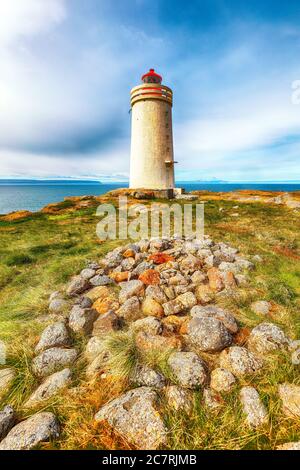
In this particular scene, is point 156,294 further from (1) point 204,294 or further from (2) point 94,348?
(2) point 94,348

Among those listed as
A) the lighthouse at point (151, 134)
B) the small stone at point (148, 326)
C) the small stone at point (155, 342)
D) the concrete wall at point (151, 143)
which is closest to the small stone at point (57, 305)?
the small stone at point (148, 326)

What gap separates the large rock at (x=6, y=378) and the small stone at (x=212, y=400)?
9.39 feet

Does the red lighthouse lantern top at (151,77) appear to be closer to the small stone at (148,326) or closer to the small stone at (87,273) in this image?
the small stone at (87,273)

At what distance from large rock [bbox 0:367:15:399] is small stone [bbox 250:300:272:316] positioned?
470 centimetres

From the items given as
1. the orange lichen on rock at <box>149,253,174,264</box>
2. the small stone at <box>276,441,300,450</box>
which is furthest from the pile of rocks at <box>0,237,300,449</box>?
the orange lichen on rock at <box>149,253,174,264</box>

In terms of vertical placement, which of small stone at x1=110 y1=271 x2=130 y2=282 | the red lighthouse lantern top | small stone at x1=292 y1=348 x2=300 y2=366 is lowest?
small stone at x1=292 y1=348 x2=300 y2=366

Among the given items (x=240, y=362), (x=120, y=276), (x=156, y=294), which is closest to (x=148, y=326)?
(x=156, y=294)

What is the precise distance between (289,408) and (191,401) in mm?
1242

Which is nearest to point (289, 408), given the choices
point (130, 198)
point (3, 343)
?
point (3, 343)

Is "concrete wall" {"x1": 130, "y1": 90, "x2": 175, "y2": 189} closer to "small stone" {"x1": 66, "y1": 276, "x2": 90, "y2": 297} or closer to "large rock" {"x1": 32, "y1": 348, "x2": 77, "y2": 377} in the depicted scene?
"small stone" {"x1": 66, "y1": 276, "x2": 90, "y2": 297}

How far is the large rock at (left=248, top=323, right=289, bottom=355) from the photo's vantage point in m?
4.25

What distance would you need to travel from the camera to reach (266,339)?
437cm

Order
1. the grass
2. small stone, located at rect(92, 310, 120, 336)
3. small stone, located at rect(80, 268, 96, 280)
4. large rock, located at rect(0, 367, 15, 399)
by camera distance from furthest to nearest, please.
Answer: small stone, located at rect(80, 268, 96, 280) < small stone, located at rect(92, 310, 120, 336) < large rock, located at rect(0, 367, 15, 399) < the grass

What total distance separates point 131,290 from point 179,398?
298 centimetres
